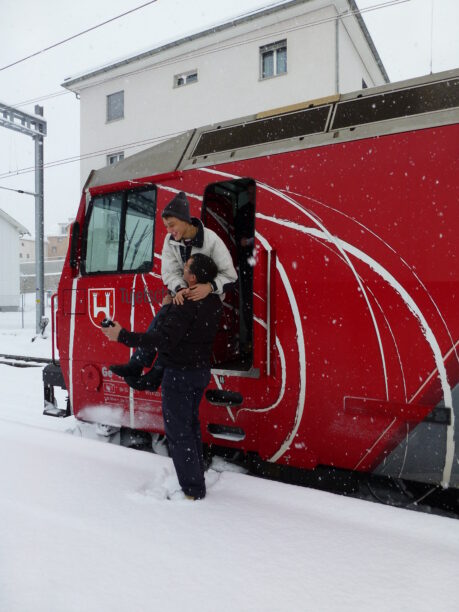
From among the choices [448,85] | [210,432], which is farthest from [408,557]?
[448,85]

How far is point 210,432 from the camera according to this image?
3.60 m

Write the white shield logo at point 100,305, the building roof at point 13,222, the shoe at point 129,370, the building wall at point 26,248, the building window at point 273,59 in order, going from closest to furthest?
1. the shoe at point 129,370
2. the white shield logo at point 100,305
3. the building window at point 273,59
4. the building roof at point 13,222
5. the building wall at point 26,248

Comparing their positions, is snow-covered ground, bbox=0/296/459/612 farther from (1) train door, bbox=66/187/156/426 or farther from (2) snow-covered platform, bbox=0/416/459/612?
(1) train door, bbox=66/187/156/426

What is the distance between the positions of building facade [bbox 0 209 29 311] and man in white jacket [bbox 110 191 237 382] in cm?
3136

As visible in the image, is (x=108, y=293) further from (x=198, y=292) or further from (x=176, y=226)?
(x=198, y=292)

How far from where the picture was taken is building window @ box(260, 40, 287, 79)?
1467 centimetres

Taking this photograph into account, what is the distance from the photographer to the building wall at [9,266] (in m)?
31.7

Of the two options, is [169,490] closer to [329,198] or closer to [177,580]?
[177,580]

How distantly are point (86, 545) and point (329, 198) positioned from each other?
2393mm

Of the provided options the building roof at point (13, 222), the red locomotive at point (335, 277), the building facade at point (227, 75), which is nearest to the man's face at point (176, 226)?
the red locomotive at point (335, 277)

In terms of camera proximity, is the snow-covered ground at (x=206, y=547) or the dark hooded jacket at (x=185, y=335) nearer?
the snow-covered ground at (x=206, y=547)

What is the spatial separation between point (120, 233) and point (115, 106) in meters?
16.6

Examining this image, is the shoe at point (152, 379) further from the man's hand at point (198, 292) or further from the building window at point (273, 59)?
the building window at point (273, 59)

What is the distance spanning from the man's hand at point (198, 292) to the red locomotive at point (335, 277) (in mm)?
619
